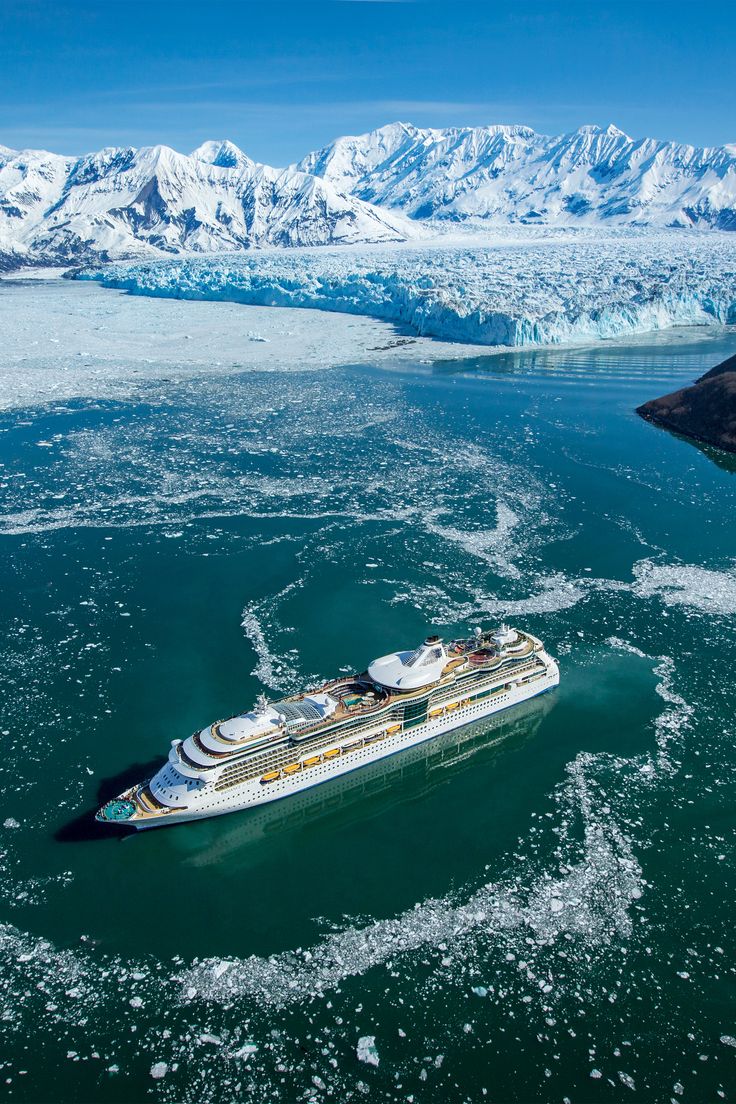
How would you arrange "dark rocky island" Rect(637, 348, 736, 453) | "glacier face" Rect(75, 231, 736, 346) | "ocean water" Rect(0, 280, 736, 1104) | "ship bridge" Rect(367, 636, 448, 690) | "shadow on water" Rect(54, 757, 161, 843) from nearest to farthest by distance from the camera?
"ocean water" Rect(0, 280, 736, 1104) < "shadow on water" Rect(54, 757, 161, 843) < "ship bridge" Rect(367, 636, 448, 690) < "dark rocky island" Rect(637, 348, 736, 453) < "glacier face" Rect(75, 231, 736, 346)

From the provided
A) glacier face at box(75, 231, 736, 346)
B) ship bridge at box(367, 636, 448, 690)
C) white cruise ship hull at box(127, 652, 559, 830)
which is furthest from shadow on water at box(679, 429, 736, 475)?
glacier face at box(75, 231, 736, 346)

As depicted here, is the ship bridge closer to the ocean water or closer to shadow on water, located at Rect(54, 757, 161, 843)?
the ocean water

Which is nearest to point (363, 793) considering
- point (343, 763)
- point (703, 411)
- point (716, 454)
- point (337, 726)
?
point (343, 763)

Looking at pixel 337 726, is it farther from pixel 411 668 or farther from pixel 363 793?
pixel 411 668

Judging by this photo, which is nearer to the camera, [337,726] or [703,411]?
[337,726]

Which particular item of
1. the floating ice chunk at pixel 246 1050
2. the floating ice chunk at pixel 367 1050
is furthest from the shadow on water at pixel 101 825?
the floating ice chunk at pixel 367 1050

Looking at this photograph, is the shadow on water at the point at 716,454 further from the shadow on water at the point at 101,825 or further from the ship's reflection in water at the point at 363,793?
the shadow on water at the point at 101,825
